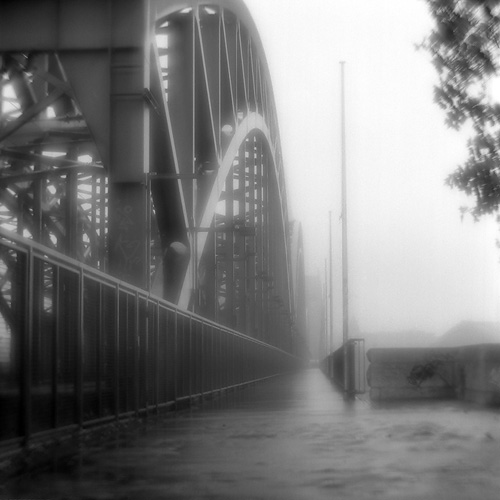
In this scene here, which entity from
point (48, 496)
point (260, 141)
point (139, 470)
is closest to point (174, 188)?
point (139, 470)

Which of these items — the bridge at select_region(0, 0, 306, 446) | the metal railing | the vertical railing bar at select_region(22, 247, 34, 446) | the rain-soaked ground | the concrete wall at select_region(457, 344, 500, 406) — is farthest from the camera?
the concrete wall at select_region(457, 344, 500, 406)

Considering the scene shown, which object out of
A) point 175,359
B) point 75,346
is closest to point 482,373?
point 175,359

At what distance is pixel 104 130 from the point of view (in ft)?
65.7

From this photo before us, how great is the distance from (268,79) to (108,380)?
A: 39.1 meters

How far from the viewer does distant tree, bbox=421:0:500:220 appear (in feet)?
35.5

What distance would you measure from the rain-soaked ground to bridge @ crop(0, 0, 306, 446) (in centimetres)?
79

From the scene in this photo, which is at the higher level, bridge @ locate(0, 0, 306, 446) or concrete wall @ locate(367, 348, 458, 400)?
bridge @ locate(0, 0, 306, 446)

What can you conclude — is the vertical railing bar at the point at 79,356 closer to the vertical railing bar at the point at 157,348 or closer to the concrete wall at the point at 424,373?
the vertical railing bar at the point at 157,348

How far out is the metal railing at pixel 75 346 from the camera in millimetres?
9125

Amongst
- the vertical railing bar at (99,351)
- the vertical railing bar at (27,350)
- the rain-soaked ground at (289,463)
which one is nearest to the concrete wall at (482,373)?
the rain-soaked ground at (289,463)

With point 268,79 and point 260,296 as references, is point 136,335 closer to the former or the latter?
point 268,79

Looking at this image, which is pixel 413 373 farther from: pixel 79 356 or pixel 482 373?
pixel 79 356

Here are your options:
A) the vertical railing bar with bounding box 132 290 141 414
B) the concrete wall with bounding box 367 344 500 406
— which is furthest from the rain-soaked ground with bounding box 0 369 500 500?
the concrete wall with bounding box 367 344 500 406

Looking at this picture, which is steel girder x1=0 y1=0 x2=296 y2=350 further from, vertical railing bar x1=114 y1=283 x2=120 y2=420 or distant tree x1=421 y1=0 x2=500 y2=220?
distant tree x1=421 y1=0 x2=500 y2=220
